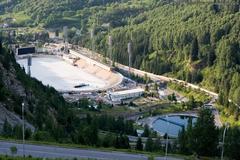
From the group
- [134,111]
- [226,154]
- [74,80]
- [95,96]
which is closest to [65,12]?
[74,80]

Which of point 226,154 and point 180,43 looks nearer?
point 226,154

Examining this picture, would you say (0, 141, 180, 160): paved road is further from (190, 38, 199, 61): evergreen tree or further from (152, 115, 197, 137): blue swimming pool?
(190, 38, 199, 61): evergreen tree

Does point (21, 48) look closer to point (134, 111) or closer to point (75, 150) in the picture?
point (134, 111)

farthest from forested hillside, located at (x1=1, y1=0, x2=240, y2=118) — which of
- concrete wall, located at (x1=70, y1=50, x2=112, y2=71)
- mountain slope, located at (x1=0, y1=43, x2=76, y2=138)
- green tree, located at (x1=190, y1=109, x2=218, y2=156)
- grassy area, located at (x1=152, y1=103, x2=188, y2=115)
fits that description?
green tree, located at (x1=190, y1=109, x2=218, y2=156)

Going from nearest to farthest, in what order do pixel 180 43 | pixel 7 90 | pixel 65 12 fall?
pixel 7 90 → pixel 180 43 → pixel 65 12

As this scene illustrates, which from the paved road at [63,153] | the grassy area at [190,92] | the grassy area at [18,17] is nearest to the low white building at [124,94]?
the grassy area at [190,92]

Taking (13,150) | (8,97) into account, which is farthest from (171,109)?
(13,150)

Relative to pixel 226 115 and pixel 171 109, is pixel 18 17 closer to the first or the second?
pixel 171 109
